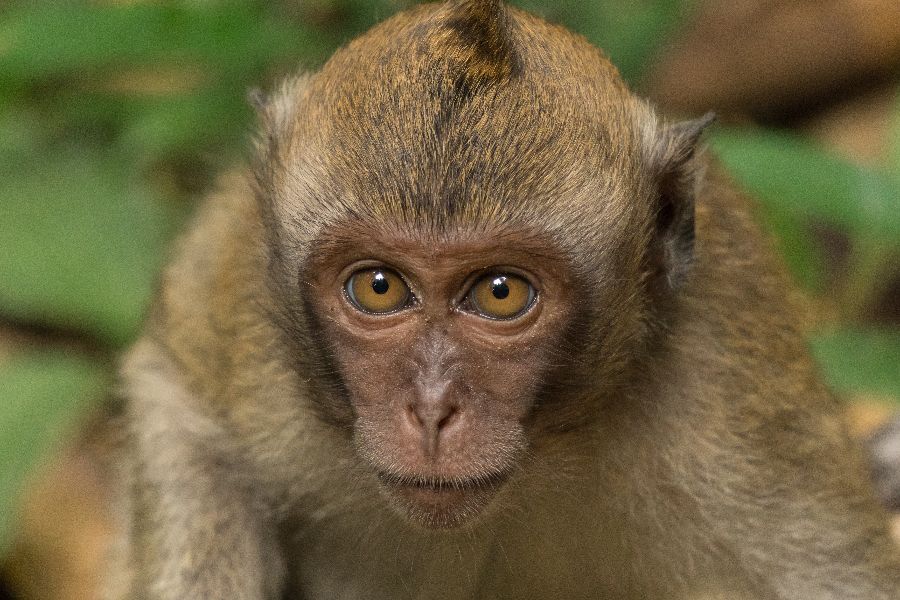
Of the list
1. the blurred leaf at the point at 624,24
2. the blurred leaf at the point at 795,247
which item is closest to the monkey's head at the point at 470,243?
the blurred leaf at the point at 795,247

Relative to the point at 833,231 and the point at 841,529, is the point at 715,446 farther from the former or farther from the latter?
the point at 833,231

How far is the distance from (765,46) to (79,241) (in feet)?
→ 16.0

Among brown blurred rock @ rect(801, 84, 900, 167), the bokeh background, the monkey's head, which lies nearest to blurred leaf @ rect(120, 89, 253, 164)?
the bokeh background

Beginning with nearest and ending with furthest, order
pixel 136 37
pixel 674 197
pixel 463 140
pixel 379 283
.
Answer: pixel 463 140
pixel 379 283
pixel 674 197
pixel 136 37

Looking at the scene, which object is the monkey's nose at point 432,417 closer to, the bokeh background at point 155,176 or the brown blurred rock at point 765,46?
the bokeh background at point 155,176

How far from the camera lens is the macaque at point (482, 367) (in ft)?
12.9

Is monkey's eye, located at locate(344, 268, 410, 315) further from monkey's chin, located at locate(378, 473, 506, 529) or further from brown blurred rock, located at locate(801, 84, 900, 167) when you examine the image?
brown blurred rock, located at locate(801, 84, 900, 167)

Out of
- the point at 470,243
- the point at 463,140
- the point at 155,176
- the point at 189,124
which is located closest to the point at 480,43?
the point at 463,140

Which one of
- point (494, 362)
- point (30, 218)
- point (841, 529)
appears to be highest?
point (30, 218)

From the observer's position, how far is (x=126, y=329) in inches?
307

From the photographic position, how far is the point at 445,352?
3873mm

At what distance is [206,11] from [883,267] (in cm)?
435

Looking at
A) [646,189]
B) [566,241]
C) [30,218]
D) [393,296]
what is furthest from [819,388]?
[30,218]

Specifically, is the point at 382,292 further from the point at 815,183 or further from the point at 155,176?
the point at 155,176
